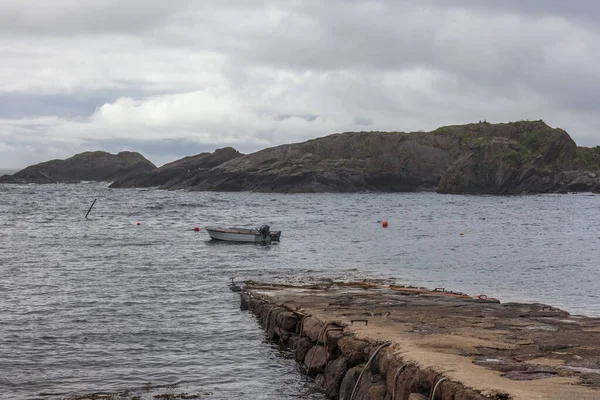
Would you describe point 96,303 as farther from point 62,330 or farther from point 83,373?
point 83,373

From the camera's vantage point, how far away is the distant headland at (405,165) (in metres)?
140

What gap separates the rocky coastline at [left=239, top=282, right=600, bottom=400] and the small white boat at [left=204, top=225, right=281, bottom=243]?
2641 cm

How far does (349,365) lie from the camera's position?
15781 mm

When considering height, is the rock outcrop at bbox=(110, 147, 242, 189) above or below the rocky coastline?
above

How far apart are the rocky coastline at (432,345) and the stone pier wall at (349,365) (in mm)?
21

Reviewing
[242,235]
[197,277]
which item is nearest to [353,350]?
[197,277]

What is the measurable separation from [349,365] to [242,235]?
124ft

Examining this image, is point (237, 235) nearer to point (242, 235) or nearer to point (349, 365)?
point (242, 235)

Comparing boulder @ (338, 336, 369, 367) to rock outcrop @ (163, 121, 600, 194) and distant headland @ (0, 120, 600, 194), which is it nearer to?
distant headland @ (0, 120, 600, 194)

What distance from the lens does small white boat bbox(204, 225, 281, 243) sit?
172 feet

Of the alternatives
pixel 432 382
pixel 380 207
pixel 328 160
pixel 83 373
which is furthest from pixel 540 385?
pixel 328 160

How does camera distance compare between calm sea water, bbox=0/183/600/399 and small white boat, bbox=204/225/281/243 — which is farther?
small white boat, bbox=204/225/281/243

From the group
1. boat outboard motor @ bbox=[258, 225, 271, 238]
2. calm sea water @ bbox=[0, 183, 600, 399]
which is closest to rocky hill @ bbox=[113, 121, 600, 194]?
calm sea water @ bbox=[0, 183, 600, 399]

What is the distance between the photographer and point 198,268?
129 feet
